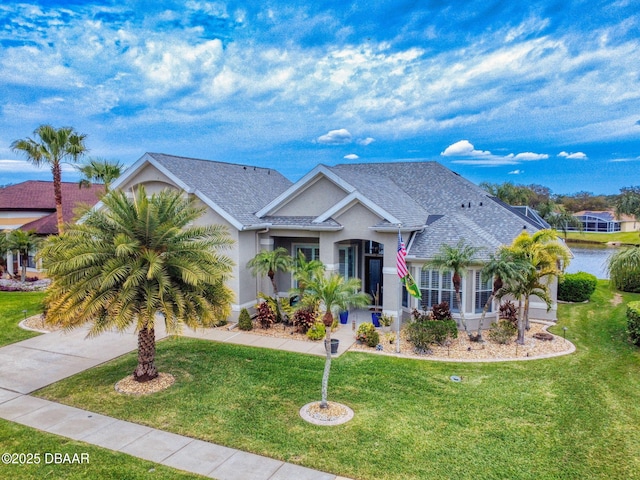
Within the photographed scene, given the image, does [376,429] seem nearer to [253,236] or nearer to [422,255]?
[422,255]

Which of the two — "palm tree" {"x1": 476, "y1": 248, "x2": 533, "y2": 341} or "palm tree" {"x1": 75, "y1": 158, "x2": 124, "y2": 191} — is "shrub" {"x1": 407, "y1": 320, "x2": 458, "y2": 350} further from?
"palm tree" {"x1": 75, "y1": 158, "x2": 124, "y2": 191}

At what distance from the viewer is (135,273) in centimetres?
1098

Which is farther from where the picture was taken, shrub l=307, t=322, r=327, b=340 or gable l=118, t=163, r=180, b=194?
gable l=118, t=163, r=180, b=194

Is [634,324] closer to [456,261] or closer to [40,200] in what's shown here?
[456,261]

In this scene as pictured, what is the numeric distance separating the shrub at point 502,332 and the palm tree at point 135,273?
10.2m

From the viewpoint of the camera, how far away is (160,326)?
60.8ft

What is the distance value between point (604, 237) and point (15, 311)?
80.4 meters

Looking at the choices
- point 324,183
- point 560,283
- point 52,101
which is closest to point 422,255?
point 324,183

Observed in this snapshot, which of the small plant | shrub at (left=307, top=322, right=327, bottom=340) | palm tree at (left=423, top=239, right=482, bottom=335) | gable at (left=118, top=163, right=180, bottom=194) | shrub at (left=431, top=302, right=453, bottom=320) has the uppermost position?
gable at (left=118, top=163, right=180, bottom=194)

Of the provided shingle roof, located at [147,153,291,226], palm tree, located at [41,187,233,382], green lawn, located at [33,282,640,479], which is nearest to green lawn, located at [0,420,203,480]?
green lawn, located at [33,282,640,479]

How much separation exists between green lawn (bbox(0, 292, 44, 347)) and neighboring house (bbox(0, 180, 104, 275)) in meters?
6.72

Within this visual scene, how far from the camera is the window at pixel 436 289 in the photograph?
1752 cm

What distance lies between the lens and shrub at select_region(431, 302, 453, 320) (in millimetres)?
16844

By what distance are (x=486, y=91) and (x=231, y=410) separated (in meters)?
23.6
